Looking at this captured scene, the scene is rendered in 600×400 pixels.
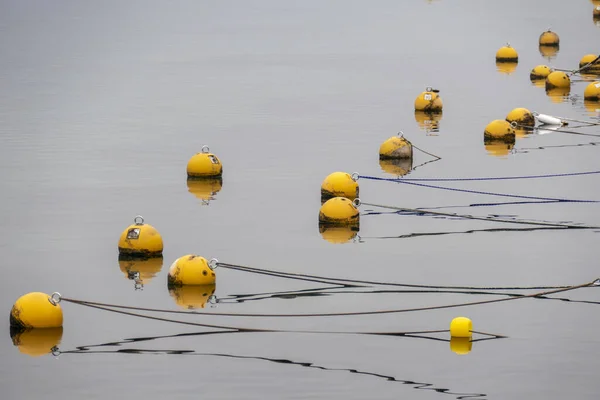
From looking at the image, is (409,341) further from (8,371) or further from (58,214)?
(58,214)

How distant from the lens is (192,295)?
720 inches

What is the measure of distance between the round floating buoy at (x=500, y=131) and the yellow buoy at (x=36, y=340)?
15362mm

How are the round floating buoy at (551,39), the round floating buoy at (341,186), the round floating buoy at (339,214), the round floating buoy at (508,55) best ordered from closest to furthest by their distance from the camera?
the round floating buoy at (339,214) < the round floating buoy at (341,186) < the round floating buoy at (508,55) < the round floating buoy at (551,39)

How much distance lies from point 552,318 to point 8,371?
6.46 meters

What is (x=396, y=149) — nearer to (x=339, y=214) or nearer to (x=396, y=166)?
(x=396, y=166)

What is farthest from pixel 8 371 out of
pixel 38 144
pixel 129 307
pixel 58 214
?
pixel 38 144

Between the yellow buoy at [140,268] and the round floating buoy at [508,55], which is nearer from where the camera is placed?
the yellow buoy at [140,268]

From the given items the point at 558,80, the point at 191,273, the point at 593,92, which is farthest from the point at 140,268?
the point at 558,80

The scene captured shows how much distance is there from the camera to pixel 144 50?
48500mm

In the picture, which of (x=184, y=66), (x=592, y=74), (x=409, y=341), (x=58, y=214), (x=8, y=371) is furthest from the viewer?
(x=184, y=66)

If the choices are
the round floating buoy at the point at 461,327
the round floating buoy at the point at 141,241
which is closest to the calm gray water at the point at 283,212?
the round floating buoy at the point at 461,327

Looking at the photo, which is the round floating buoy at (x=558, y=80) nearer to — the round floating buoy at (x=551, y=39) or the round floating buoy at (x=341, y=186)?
the round floating buoy at (x=551, y=39)

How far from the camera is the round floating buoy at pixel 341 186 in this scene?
24.0 metres

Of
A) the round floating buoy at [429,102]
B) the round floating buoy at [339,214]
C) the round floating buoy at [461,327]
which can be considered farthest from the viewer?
the round floating buoy at [429,102]
